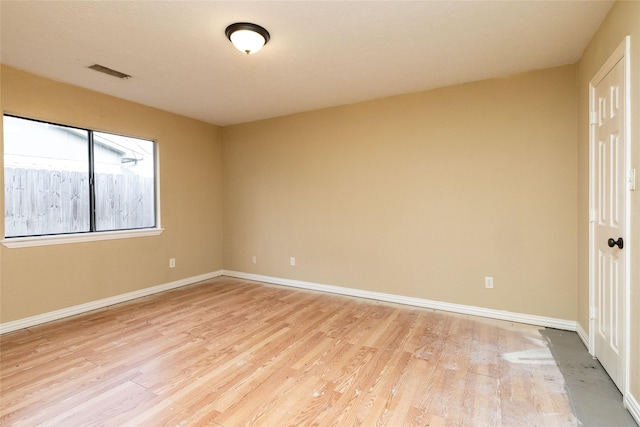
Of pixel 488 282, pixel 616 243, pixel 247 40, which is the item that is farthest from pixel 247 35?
pixel 488 282

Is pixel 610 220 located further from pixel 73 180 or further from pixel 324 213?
pixel 73 180

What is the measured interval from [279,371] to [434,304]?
2.05 metres

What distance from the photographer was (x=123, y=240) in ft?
12.6

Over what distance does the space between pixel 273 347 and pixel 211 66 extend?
260 centimetres

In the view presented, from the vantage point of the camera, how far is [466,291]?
3369 millimetres

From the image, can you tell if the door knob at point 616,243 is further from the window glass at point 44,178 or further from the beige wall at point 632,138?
the window glass at point 44,178

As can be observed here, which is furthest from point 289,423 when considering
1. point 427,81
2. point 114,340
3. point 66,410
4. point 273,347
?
point 427,81

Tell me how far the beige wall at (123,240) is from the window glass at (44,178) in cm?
15

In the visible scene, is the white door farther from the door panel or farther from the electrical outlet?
the electrical outlet

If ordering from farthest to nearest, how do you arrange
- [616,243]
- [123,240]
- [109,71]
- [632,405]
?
1. [123,240]
2. [109,71]
3. [616,243]
4. [632,405]

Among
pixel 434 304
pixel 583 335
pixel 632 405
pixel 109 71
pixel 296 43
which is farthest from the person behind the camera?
pixel 434 304

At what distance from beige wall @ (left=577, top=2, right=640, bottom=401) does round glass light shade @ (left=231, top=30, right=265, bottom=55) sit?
7.48ft

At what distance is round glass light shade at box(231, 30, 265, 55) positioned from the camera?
2.24 m

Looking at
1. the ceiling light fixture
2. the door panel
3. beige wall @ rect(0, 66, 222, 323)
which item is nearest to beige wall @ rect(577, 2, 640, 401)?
the door panel
